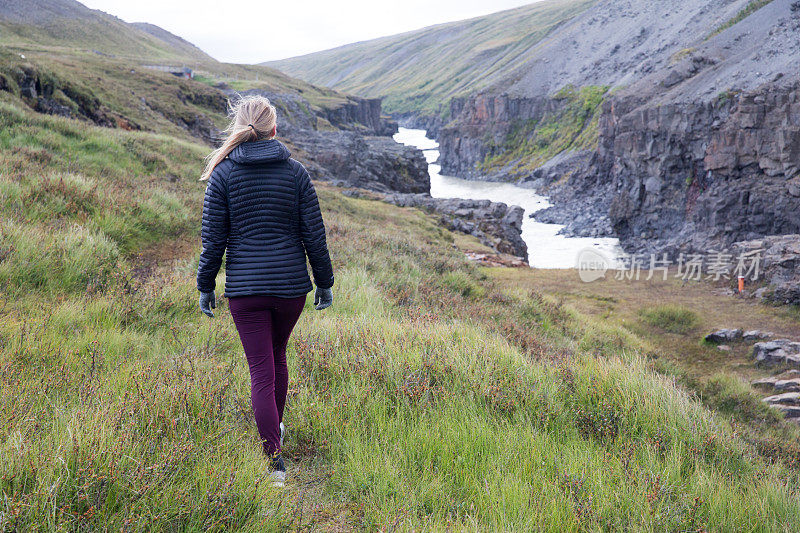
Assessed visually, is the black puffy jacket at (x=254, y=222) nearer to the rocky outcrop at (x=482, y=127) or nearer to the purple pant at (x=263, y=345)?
the purple pant at (x=263, y=345)

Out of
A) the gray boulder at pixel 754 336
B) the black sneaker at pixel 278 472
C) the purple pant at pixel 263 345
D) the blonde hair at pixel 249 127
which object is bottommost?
the gray boulder at pixel 754 336

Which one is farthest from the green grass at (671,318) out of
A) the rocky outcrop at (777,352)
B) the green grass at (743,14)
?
the green grass at (743,14)

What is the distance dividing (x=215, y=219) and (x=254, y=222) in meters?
0.26

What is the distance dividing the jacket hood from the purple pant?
0.92m

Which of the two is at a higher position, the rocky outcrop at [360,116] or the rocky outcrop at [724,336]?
the rocky outcrop at [360,116]

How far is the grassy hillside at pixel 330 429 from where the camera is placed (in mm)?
2309

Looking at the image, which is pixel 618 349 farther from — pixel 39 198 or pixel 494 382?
pixel 39 198

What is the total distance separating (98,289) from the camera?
216 inches

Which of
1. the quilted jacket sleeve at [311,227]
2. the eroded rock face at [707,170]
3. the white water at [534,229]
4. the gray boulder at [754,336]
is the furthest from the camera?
the white water at [534,229]

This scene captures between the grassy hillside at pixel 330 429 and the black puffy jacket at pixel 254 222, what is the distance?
92cm

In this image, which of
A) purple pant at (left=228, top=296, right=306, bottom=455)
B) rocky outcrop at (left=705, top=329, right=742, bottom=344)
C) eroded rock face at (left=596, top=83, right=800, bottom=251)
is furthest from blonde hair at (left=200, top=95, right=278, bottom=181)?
eroded rock face at (left=596, top=83, right=800, bottom=251)

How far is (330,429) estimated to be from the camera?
3471mm

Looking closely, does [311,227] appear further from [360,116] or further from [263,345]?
[360,116]

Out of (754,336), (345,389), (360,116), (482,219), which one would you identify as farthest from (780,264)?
(360,116)
